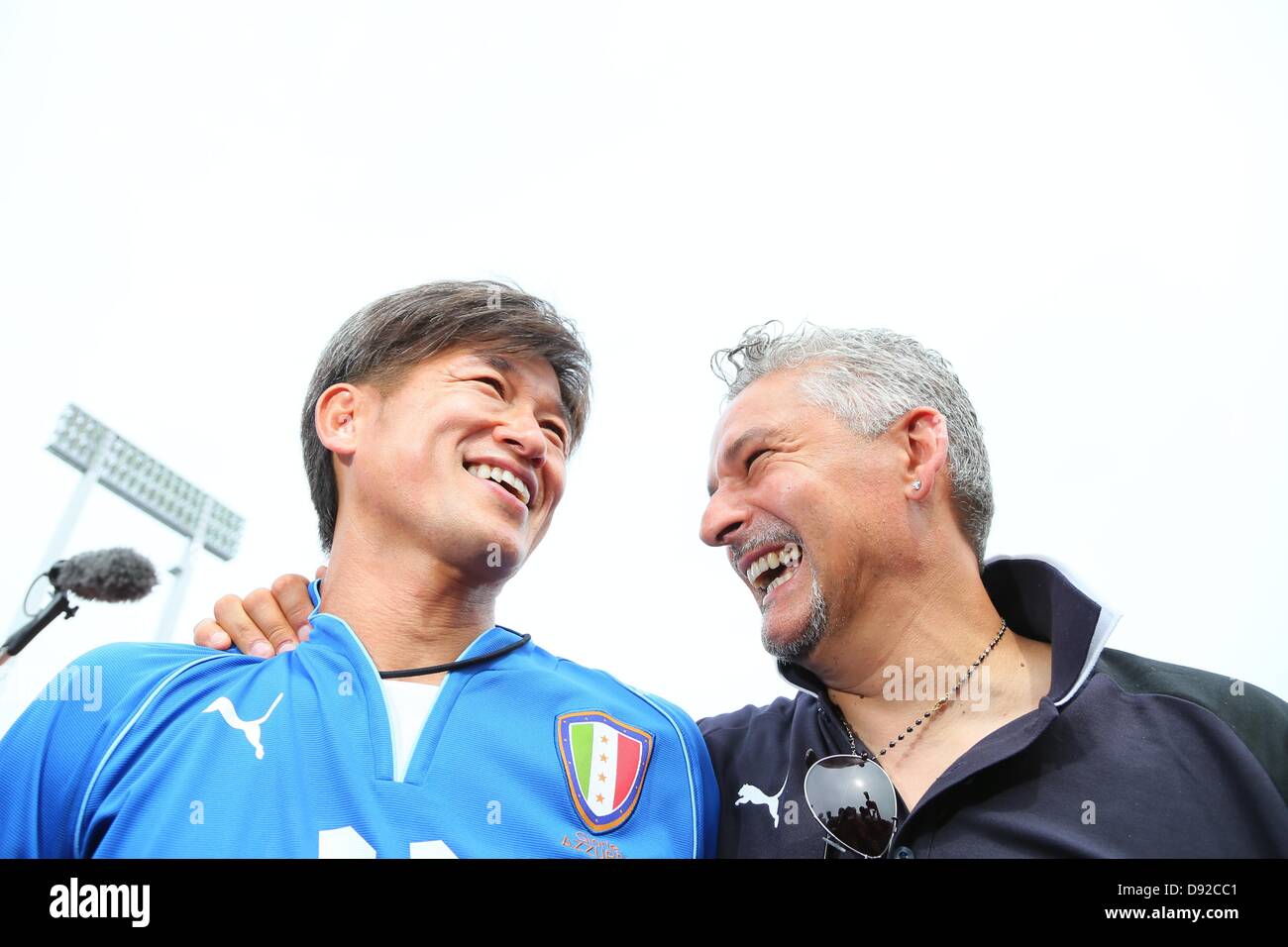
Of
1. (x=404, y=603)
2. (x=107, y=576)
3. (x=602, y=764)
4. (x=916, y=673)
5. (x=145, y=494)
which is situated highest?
(x=145, y=494)

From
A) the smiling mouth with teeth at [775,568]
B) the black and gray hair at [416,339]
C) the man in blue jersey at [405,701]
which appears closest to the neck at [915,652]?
the smiling mouth with teeth at [775,568]

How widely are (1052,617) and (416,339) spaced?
2.51 meters

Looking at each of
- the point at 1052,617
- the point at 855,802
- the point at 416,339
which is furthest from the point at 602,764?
the point at 416,339

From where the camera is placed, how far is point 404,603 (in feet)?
10.3

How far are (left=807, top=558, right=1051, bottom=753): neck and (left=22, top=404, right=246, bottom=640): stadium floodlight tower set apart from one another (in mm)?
11106

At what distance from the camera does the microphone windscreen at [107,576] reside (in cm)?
394

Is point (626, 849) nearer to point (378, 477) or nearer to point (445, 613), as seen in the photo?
point (445, 613)

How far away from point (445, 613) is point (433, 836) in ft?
3.06

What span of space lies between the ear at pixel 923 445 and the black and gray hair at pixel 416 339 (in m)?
1.39

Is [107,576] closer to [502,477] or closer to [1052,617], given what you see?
[502,477]

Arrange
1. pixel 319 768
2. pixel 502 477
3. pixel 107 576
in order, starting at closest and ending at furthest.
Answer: pixel 319 768
pixel 502 477
pixel 107 576

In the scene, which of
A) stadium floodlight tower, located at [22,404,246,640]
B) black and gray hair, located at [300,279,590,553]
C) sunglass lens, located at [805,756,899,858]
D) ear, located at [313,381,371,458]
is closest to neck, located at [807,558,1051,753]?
sunglass lens, located at [805,756,899,858]
